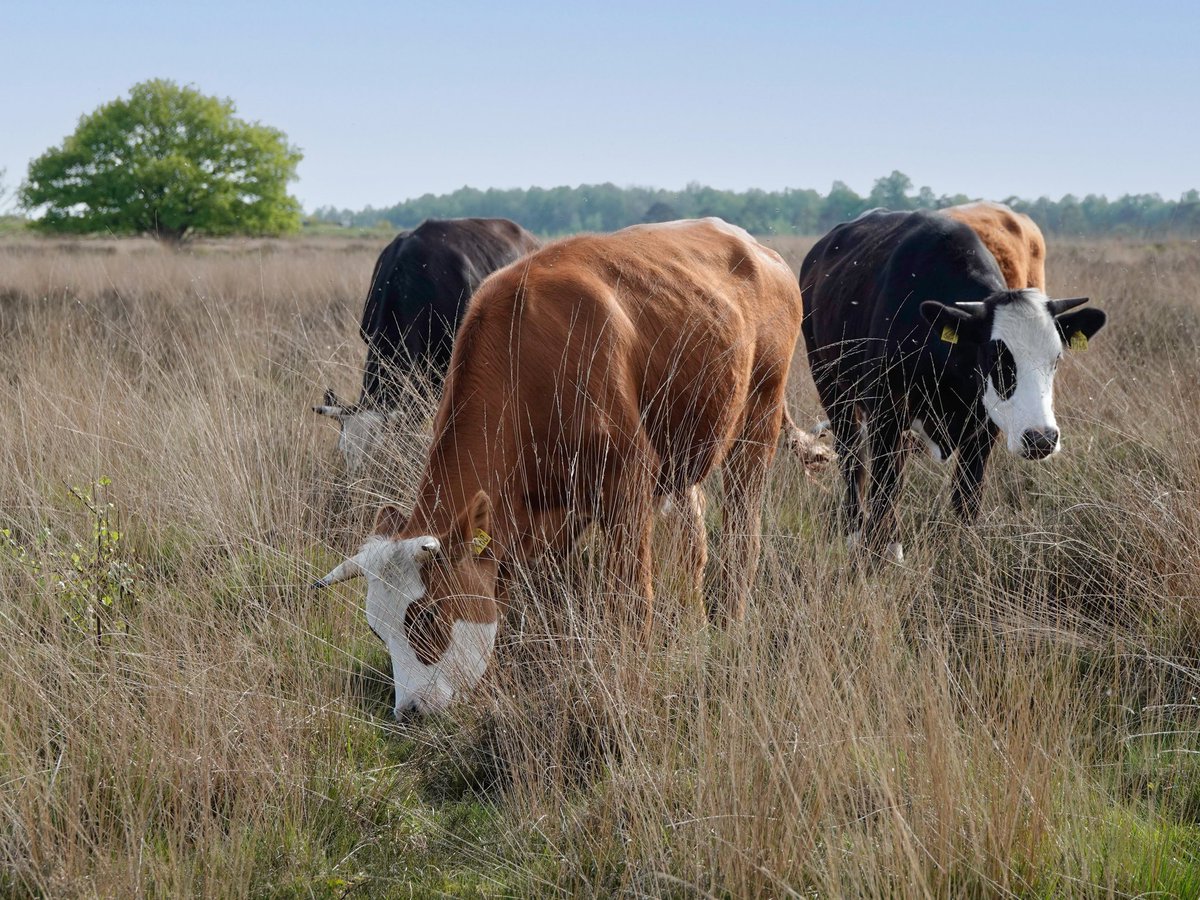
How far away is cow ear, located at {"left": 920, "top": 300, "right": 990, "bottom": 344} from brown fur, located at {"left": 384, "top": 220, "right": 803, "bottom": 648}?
1.10m

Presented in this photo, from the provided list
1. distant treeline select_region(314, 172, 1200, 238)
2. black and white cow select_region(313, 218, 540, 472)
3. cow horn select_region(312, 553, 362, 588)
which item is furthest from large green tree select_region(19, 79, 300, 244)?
cow horn select_region(312, 553, 362, 588)

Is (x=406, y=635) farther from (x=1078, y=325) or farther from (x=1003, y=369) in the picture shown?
(x=1078, y=325)

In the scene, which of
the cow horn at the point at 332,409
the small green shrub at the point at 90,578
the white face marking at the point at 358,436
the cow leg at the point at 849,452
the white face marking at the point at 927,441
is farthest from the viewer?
the cow horn at the point at 332,409

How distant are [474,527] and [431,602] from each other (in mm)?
301

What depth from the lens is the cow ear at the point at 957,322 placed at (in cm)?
555

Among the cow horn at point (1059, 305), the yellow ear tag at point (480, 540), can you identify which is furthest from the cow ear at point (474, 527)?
the cow horn at point (1059, 305)

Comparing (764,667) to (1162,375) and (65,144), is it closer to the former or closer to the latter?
(1162,375)

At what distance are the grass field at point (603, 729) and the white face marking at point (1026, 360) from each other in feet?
1.47

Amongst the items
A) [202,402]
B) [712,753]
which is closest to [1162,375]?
[712,753]

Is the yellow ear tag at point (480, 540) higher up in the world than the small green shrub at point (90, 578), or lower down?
higher up

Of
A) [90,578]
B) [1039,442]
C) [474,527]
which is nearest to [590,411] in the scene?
[474,527]

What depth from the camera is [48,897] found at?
273 centimetres

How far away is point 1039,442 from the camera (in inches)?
204

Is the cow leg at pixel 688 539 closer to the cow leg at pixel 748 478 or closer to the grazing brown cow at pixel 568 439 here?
the grazing brown cow at pixel 568 439
